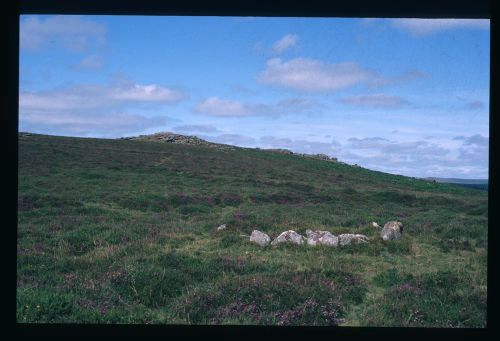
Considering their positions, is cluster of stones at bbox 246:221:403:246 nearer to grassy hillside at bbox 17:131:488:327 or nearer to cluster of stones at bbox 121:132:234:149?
grassy hillside at bbox 17:131:488:327

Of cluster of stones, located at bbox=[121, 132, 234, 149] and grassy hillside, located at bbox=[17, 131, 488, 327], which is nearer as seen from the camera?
grassy hillside, located at bbox=[17, 131, 488, 327]

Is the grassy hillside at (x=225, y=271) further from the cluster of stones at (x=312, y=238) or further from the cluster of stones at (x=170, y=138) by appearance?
the cluster of stones at (x=170, y=138)

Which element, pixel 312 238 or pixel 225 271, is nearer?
pixel 225 271

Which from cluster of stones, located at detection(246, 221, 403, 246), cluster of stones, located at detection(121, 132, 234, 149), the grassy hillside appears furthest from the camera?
cluster of stones, located at detection(121, 132, 234, 149)

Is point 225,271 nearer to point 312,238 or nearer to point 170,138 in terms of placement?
point 312,238

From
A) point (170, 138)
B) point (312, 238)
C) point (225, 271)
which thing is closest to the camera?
point (225, 271)

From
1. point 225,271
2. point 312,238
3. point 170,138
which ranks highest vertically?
point 170,138

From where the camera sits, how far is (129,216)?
1608 centimetres

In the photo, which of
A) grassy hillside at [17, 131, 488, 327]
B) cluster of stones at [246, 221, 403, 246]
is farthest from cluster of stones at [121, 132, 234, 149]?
cluster of stones at [246, 221, 403, 246]

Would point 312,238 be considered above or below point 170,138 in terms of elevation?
below

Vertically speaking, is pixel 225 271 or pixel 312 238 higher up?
pixel 312 238

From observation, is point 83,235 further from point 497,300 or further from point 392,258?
point 497,300

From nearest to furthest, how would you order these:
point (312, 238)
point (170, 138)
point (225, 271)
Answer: point (225, 271) < point (312, 238) < point (170, 138)

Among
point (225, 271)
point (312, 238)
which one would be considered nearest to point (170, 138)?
point (312, 238)
